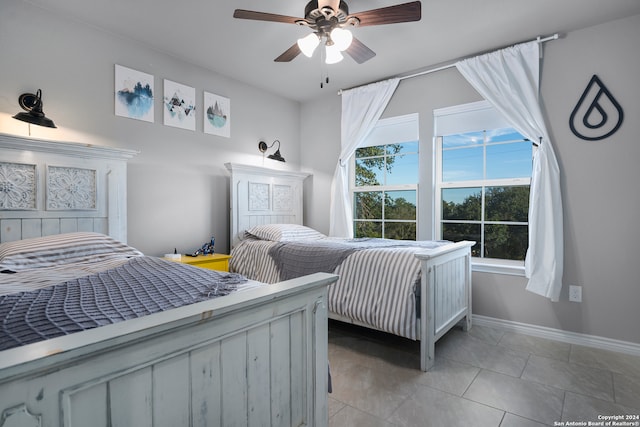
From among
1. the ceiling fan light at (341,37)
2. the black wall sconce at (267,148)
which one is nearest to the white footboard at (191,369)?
the ceiling fan light at (341,37)

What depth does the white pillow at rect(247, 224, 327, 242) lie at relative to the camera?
10.3 feet

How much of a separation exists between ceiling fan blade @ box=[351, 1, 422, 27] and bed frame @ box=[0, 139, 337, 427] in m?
1.55

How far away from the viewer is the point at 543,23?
2.52 meters

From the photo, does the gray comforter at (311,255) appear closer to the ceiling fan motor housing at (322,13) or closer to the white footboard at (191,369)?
the white footboard at (191,369)

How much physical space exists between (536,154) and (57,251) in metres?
3.54

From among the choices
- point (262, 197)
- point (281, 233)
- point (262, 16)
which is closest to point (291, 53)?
point (262, 16)

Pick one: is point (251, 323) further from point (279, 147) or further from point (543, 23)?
point (279, 147)

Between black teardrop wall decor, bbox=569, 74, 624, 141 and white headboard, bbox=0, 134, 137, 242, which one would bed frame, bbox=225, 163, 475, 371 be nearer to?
white headboard, bbox=0, 134, 137, 242

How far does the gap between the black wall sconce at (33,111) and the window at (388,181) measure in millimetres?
2915

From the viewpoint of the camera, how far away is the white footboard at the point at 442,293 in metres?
2.11

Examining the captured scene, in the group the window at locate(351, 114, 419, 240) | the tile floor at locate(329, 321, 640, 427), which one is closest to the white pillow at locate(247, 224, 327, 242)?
the window at locate(351, 114, 419, 240)

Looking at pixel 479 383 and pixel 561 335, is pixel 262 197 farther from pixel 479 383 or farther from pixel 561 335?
pixel 561 335

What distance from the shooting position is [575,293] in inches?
103

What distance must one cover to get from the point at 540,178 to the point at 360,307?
183cm
